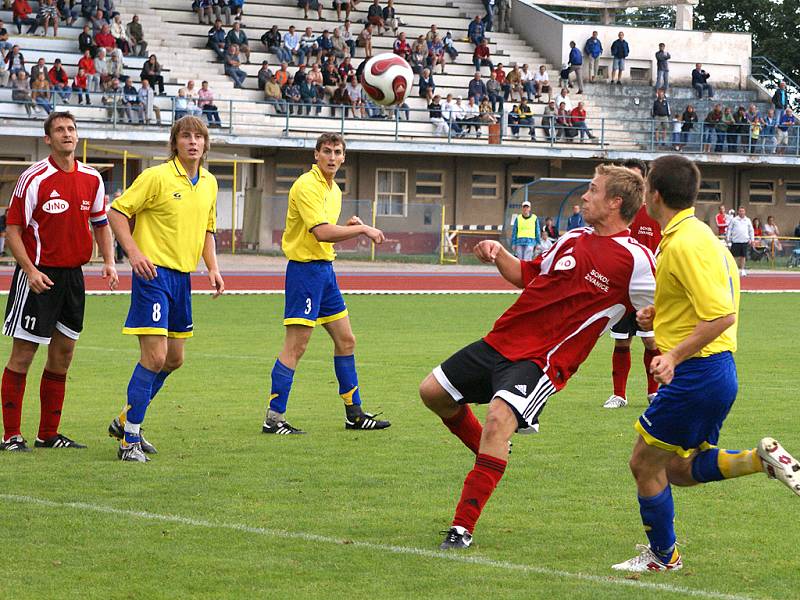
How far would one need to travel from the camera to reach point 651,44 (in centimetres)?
5050

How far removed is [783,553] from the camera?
600 centimetres

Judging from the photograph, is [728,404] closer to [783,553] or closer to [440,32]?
[783,553]

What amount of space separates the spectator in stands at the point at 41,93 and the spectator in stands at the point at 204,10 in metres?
9.04

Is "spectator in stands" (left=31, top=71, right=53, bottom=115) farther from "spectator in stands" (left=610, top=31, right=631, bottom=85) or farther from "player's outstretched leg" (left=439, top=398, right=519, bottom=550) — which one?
"player's outstretched leg" (left=439, top=398, right=519, bottom=550)

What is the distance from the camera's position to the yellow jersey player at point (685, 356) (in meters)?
5.39

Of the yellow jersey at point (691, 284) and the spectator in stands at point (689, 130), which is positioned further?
the spectator in stands at point (689, 130)

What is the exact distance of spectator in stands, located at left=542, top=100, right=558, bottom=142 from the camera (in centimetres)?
→ 4272

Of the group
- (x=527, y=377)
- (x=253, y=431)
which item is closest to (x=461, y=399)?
(x=527, y=377)

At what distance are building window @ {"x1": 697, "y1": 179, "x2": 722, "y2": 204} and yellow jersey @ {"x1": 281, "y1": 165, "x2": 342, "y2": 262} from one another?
133 feet

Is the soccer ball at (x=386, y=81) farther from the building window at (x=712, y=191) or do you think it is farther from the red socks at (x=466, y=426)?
the building window at (x=712, y=191)

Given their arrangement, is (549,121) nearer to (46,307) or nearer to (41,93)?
(41,93)

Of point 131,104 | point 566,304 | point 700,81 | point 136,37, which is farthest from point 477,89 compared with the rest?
point 566,304

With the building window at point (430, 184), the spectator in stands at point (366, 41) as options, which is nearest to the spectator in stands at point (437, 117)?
the building window at point (430, 184)

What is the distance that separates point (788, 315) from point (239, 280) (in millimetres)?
12236
